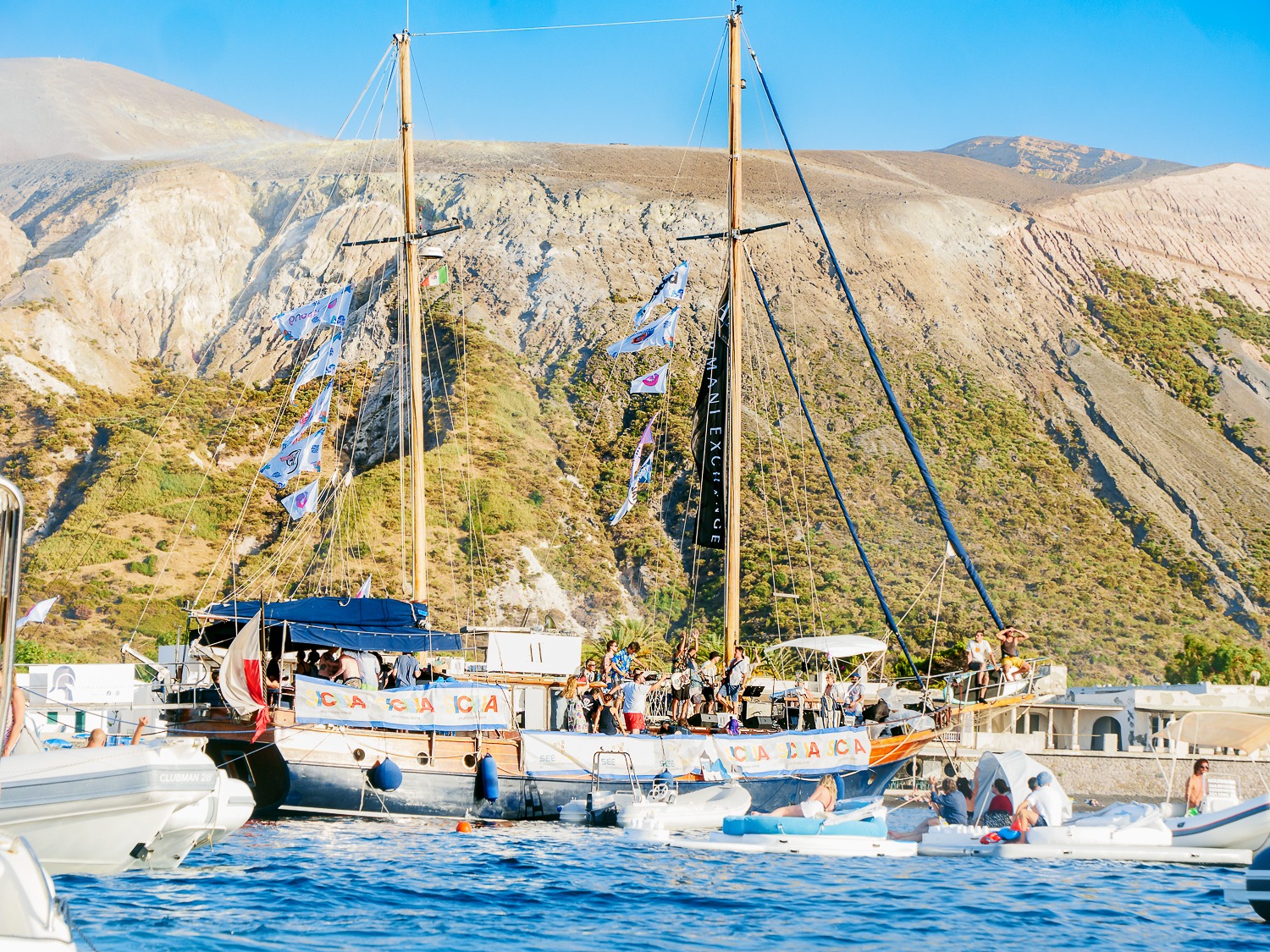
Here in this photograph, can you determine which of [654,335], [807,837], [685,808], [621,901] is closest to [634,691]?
[685,808]

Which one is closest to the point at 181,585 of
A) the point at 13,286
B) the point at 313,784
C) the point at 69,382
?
the point at 69,382

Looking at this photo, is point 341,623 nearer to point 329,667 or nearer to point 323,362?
point 329,667

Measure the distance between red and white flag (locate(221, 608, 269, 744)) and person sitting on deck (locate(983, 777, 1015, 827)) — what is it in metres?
12.8

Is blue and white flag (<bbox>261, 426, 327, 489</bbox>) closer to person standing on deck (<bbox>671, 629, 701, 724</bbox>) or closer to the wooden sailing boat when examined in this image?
the wooden sailing boat

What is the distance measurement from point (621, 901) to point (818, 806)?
7.23 metres

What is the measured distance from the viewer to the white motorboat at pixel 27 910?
9117mm

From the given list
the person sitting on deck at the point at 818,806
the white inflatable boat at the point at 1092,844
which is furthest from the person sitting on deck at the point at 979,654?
the white inflatable boat at the point at 1092,844

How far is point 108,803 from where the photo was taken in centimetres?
1451

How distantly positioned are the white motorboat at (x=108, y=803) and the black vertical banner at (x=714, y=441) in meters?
17.2

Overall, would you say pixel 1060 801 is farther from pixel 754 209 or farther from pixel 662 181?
pixel 662 181

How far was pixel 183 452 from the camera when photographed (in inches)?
3142

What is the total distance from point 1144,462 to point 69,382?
7556 cm

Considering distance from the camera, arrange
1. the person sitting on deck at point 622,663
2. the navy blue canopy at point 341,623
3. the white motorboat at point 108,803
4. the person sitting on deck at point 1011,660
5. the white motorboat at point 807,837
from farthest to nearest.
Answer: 1. the person sitting on deck at point 1011,660
2. the person sitting on deck at point 622,663
3. the navy blue canopy at point 341,623
4. the white motorboat at point 807,837
5. the white motorboat at point 108,803

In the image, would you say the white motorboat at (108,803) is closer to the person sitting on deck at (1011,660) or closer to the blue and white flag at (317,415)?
the blue and white flag at (317,415)
